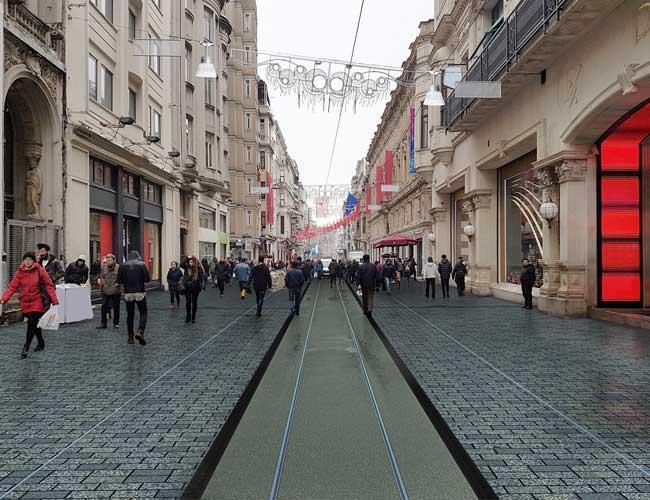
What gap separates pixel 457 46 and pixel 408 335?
56.4 ft

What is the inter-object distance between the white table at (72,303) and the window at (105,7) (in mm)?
10201

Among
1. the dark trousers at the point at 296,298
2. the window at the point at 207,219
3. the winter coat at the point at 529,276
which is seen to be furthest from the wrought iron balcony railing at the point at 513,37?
the window at the point at 207,219

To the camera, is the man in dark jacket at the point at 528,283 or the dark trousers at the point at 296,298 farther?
the man in dark jacket at the point at 528,283

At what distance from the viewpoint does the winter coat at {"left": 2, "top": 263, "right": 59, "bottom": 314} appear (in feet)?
28.4

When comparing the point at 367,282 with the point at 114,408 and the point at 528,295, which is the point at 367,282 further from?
the point at 114,408

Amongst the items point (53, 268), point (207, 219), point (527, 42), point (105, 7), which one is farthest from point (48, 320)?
point (207, 219)

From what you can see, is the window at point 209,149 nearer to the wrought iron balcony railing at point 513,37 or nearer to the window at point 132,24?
the window at point 132,24

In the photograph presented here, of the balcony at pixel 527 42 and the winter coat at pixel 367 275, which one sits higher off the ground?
the balcony at pixel 527 42

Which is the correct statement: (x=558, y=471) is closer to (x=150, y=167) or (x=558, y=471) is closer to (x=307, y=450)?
(x=307, y=450)

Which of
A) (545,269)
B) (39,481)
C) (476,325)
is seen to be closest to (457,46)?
(545,269)

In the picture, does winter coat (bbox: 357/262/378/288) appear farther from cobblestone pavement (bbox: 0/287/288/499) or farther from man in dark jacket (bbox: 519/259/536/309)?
man in dark jacket (bbox: 519/259/536/309)

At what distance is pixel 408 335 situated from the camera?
441 inches

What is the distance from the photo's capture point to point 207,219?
36.2 m

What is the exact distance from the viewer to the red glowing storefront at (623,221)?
13766 mm
